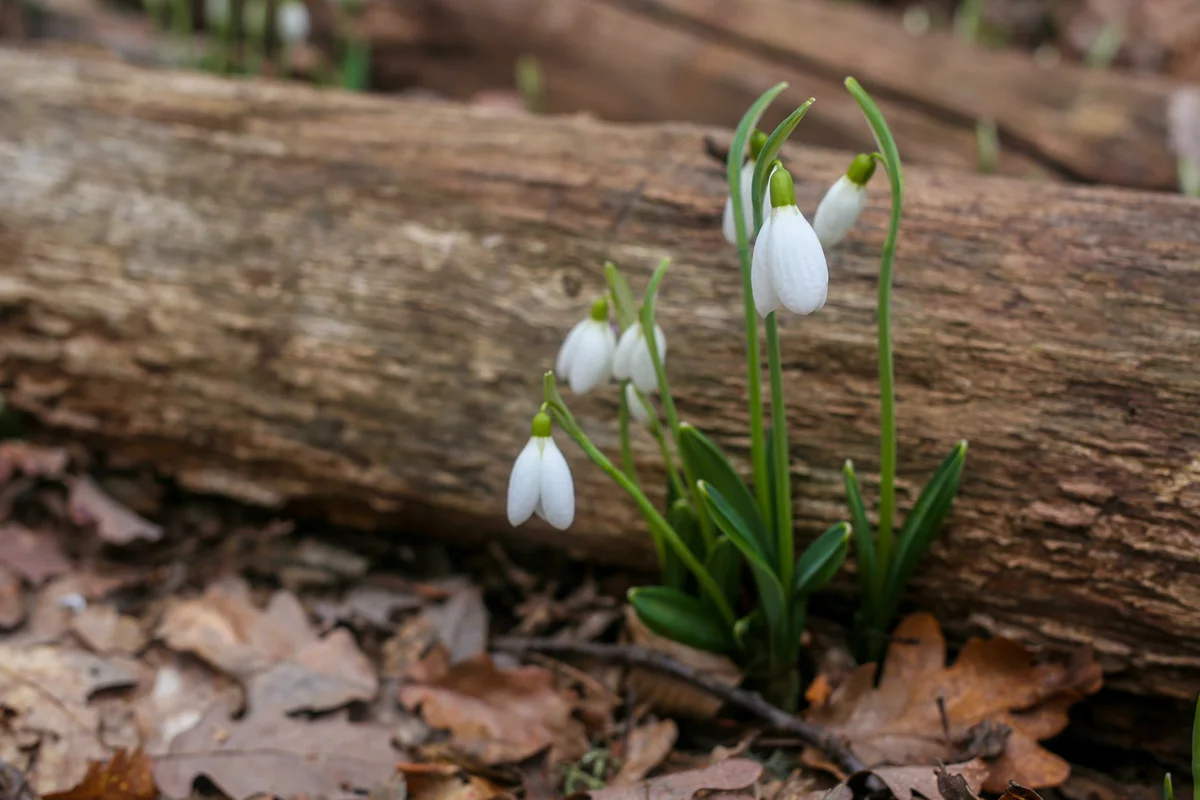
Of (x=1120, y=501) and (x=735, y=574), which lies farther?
(x=735, y=574)

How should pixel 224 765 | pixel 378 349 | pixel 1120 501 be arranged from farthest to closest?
pixel 378 349 → pixel 224 765 → pixel 1120 501

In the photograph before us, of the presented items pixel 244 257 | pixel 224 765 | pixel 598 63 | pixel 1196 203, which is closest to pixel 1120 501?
pixel 1196 203

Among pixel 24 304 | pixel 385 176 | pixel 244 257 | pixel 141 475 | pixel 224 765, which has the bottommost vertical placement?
pixel 224 765

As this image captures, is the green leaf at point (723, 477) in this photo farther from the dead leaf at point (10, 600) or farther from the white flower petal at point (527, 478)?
the dead leaf at point (10, 600)

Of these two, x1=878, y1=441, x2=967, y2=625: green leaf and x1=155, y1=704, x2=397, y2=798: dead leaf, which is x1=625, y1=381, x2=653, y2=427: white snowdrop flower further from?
x1=155, y1=704, x2=397, y2=798: dead leaf

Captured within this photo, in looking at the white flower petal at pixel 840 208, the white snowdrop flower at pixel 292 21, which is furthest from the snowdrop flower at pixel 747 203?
the white snowdrop flower at pixel 292 21

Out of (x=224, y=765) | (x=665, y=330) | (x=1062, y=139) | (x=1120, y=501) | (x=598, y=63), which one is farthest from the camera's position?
(x=598, y=63)

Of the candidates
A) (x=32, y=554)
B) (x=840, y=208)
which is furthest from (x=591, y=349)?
(x=32, y=554)

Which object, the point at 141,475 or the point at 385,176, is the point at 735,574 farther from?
the point at 141,475
